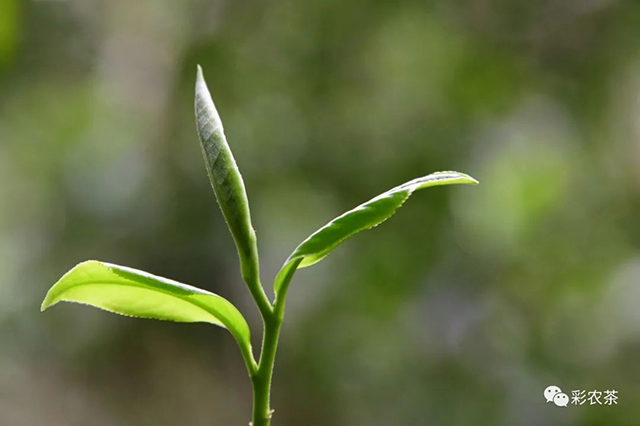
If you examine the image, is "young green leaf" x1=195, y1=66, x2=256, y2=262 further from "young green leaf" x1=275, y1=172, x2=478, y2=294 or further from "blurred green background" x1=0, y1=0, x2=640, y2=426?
"blurred green background" x1=0, y1=0, x2=640, y2=426

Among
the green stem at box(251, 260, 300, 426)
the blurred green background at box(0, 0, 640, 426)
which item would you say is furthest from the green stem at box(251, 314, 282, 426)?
the blurred green background at box(0, 0, 640, 426)

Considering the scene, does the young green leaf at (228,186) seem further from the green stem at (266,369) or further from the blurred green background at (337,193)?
the blurred green background at (337,193)

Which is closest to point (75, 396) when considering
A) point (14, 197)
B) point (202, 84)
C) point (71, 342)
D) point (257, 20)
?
point (71, 342)

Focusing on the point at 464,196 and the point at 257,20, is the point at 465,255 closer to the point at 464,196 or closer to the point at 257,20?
the point at 464,196

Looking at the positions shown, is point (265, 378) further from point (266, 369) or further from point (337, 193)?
point (337, 193)

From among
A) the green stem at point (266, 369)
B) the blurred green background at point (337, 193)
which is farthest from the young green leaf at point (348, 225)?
the blurred green background at point (337, 193)

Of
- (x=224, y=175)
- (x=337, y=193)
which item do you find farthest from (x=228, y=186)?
(x=337, y=193)

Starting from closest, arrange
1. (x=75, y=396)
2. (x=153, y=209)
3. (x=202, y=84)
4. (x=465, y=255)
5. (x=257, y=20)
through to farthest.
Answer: (x=202, y=84)
(x=465, y=255)
(x=153, y=209)
(x=257, y=20)
(x=75, y=396)
